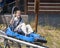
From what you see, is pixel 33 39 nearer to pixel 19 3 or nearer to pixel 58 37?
pixel 58 37

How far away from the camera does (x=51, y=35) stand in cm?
1024

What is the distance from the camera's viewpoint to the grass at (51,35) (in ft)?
30.5

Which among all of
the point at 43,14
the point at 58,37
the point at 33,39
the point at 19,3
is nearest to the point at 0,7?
the point at 19,3

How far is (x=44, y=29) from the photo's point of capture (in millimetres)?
10938

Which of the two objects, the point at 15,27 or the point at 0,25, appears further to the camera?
the point at 0,25

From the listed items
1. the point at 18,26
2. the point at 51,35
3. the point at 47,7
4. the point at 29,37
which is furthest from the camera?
the point at 47,7

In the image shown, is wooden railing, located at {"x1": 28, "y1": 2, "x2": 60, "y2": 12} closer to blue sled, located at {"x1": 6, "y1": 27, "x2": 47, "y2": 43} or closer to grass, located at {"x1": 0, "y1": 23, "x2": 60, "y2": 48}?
grass, located at {"x1": 0, "y1": 23, "x2": 60, "y2": 48}

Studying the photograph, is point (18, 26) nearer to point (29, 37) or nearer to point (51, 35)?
point (29, 37)

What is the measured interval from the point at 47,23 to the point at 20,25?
3451 millimetres

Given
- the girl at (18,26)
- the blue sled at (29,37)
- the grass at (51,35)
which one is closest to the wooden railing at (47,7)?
the grass at (51,35)

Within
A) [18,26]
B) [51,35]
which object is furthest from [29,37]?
[51,35]

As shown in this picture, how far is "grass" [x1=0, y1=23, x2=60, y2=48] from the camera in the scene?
930 cm

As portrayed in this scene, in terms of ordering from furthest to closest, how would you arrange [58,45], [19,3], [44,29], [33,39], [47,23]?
[19,3] → [47,23] → [44,29] → [58,45] → [33,39]

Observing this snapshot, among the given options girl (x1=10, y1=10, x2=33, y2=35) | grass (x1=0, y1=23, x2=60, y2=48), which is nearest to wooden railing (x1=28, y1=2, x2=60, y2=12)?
grass (x1=0, y1=23, x2=60, y2=48)
